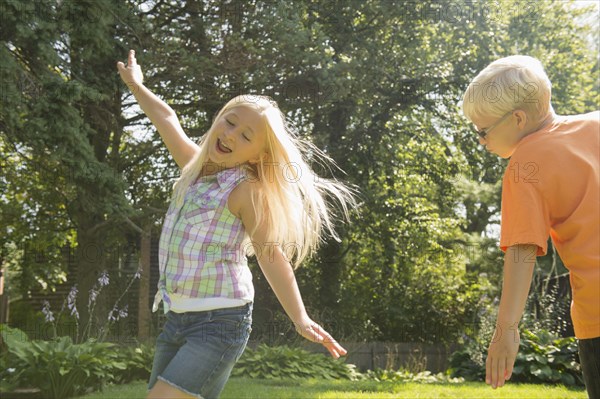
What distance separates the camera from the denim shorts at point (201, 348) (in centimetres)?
232

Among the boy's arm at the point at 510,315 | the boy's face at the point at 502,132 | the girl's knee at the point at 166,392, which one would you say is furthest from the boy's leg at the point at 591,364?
the girl's knee at the point at 166,392

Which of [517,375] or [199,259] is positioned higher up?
[199,259]

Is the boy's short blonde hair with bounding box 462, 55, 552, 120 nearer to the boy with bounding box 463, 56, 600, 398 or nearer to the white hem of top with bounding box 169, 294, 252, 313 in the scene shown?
the boy with bounding box 463, 56, 600, 398

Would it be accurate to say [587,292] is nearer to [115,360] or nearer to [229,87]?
[115,360]

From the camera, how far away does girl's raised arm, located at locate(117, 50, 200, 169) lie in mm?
3029

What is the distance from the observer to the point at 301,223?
112 inches

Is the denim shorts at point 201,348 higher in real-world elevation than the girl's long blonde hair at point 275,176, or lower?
lower

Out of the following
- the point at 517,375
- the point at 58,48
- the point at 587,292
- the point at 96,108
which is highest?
the point at 58,48

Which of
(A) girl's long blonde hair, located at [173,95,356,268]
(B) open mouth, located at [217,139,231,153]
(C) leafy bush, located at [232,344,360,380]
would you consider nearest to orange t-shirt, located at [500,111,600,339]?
(A) girl's long blonde hair, located at [173,95,356,268]

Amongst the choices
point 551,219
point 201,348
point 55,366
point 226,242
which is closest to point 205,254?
point 226,242

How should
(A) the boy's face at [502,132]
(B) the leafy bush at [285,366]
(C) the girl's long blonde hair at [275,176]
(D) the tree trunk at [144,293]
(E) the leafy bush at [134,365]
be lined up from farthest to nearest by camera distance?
(D) the tree trunk at [144,293]
(B) the leafy bush at [285,366]
(E) the leafy bush at [134,365]
(C) the girl's long blonde hair at [275,176]
(A) the boy's face at [502,132]

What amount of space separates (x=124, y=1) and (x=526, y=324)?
7.49 meters

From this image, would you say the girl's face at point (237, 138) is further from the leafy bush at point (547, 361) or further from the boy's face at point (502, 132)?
the leafy bush at point (547, 361)

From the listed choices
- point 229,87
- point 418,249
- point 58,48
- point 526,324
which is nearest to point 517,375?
point 526,324
